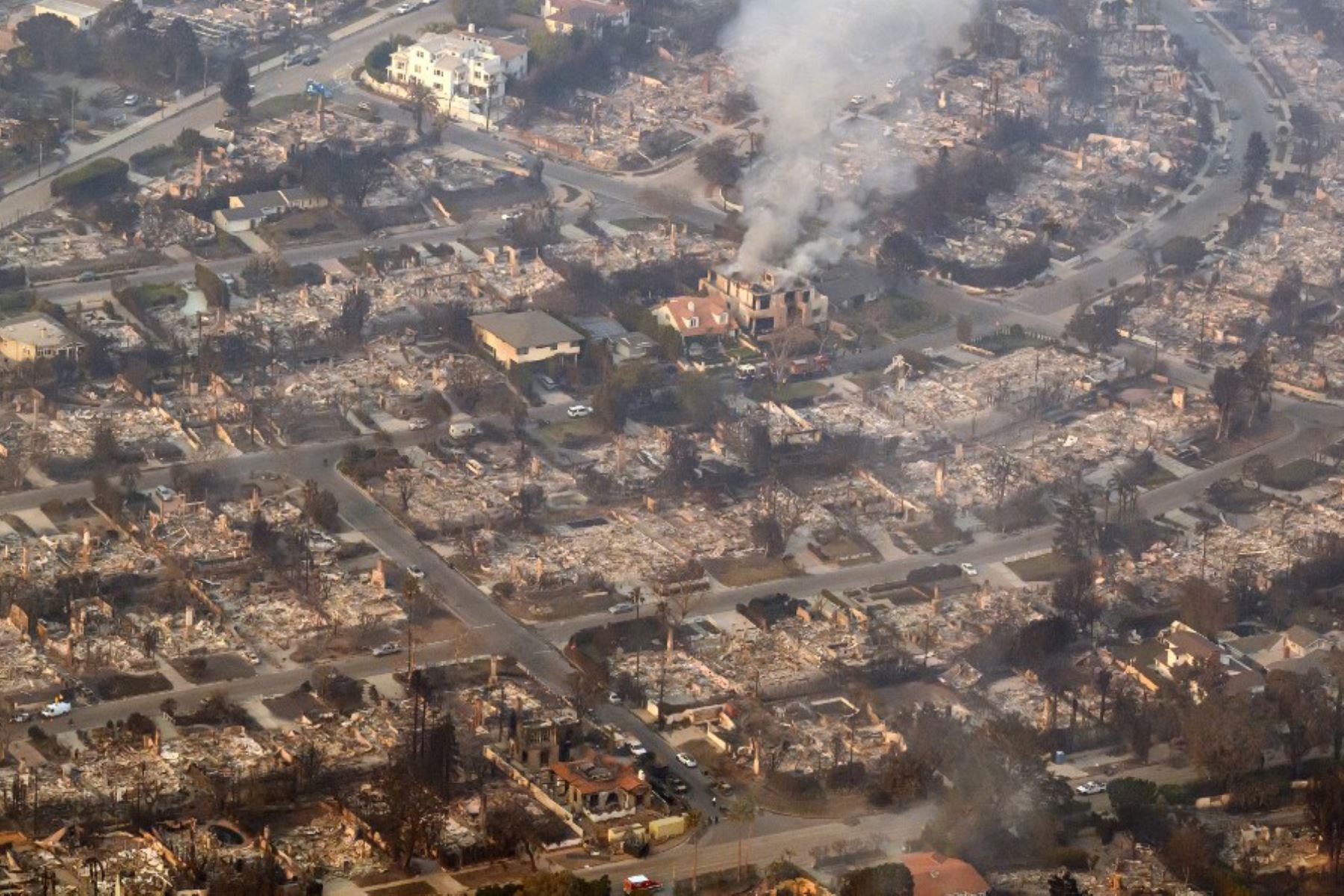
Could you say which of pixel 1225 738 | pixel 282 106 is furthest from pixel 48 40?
pixel 1225 738

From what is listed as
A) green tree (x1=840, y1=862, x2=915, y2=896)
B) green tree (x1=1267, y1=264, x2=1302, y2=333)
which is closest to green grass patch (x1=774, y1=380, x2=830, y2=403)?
green tree (x1=1267, y1=264, x2=1302, y2=333)

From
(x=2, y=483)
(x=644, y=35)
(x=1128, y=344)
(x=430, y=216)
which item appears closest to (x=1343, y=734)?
(x=1128, y=344)

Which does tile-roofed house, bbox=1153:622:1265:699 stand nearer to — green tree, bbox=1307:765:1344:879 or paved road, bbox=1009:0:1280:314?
green tree, bbox=1307:765:1344:879

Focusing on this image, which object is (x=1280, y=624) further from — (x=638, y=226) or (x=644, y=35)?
(x=644, y=35)

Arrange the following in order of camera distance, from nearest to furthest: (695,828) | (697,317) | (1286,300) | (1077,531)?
1. (695,828)
2. (1077,531)
3. (697,317)
4. (1286,300)

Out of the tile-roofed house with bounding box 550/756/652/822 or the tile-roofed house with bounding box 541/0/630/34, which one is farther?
the tile-roofed house with bounding box 541/0/630/34

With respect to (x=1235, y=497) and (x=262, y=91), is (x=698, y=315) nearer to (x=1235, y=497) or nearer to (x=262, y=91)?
(x=1235, y=497)
